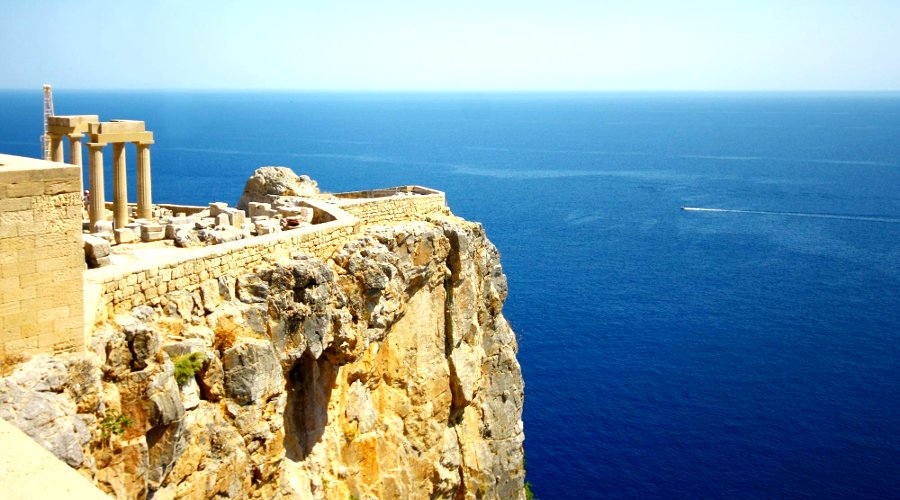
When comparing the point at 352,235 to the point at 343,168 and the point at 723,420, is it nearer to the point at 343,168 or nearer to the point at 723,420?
the point at 723,420

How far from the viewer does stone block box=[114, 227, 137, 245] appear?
963 inches

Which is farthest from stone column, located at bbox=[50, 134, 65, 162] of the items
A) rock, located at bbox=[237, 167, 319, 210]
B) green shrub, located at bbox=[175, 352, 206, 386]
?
green shrub, located at bbox=[175, 352, 206, 386]

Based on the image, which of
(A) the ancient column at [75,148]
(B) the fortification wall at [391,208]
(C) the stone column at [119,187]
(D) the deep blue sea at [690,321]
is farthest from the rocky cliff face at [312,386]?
(D) the deep blue sea at [690,321]

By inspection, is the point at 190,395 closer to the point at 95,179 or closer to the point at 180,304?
the point at 180,304

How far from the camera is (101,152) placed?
1173 inches

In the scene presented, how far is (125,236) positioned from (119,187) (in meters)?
7.75

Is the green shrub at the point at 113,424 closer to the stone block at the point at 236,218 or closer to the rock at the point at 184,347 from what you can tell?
the rock at the point at 184,347

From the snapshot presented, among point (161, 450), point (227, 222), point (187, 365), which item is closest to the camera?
point (161, 450)

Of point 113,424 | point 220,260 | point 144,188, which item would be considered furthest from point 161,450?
point 144,188

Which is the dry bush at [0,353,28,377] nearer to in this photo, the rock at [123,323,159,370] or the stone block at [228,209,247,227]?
the rock at [123,323,159,370]

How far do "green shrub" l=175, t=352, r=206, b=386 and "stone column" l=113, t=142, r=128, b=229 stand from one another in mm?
14369

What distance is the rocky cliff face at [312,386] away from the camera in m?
16.4

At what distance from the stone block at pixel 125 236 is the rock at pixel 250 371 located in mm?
5802

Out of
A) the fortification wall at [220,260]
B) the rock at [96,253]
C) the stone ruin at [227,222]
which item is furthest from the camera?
the stone ruin at [227,222]
